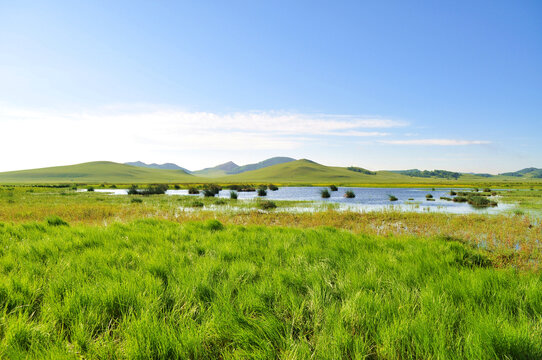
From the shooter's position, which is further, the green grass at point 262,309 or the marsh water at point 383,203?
the marsh water at point 383,203

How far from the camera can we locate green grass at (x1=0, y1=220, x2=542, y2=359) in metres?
2.52

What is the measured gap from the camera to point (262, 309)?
3.32 metres

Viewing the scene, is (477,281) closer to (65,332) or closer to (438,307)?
(438,307)

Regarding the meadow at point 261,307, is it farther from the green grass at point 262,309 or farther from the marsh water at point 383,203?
the marsh water at point 383,203

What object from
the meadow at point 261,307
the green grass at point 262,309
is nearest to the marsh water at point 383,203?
the meadow at point 261,307

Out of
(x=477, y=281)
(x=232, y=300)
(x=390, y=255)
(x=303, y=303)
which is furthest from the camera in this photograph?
(x=390, y=255)

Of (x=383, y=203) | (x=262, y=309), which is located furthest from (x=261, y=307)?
(x=383, y=203)

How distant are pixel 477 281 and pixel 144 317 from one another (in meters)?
4.82

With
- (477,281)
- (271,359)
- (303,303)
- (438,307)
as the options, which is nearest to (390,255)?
(477,281)

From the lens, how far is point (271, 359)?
7.95ft

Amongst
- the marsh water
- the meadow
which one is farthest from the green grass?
the marsh water

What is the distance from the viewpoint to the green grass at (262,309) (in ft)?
8.27

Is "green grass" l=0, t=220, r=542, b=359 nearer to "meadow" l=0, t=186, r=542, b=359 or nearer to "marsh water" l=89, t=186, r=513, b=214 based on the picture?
"meadow" l=0, t=186, r=542, b=359

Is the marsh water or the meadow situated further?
the marsh water
